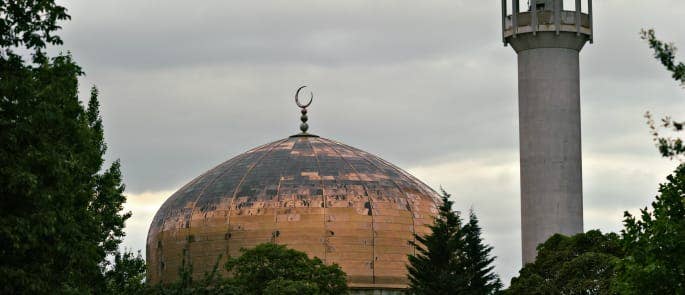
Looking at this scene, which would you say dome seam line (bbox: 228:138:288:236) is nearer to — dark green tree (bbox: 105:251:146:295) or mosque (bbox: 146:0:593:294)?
mosque (bbox: 146:0:593:294)

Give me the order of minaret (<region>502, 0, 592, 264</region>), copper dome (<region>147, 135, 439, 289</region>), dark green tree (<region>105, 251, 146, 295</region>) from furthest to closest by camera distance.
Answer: copper dome (<region>147, 135, 439, 289</region>) < minaret (<region>502, 0, 592, 264</region>) < dark green tree (<region>105, 251, 146, 295</region>)

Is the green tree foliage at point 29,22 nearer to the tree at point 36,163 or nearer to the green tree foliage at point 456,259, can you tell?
the tree at point 36,163

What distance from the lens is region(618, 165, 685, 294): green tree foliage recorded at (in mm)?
32500

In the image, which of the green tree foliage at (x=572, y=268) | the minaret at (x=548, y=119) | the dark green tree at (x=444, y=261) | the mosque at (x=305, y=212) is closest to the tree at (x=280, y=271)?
the mosque at (x=305, y=212)

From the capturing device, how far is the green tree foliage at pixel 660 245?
32.5 metres

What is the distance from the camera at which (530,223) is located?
217ft

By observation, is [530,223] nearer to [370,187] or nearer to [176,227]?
[370,187]

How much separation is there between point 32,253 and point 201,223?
174 ft

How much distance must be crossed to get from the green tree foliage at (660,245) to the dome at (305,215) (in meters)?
47.0

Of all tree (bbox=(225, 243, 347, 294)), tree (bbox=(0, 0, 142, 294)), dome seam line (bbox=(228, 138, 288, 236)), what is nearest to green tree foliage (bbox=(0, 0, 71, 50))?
tree (bbox=(0, 0, 142, 294))

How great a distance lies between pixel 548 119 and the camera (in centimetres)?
6606

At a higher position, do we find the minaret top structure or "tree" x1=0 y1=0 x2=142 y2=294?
the minaret top structure

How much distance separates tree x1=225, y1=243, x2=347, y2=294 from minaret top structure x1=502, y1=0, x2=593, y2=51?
489 inches

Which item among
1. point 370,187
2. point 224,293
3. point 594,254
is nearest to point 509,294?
point 594,254
